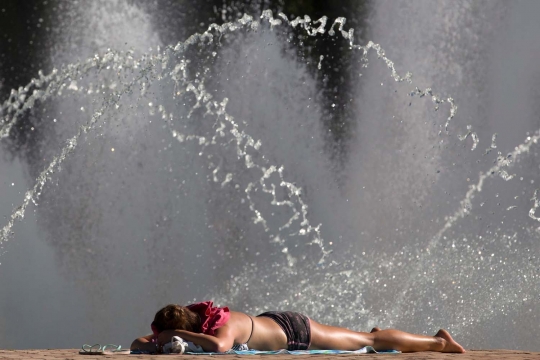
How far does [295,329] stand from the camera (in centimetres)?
646

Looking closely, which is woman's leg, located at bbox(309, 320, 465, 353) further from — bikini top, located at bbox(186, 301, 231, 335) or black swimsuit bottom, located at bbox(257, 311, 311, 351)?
bikini top, located at bbox(186, 301, 231, 335)

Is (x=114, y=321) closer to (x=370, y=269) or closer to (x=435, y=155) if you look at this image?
(x=370, y=269)

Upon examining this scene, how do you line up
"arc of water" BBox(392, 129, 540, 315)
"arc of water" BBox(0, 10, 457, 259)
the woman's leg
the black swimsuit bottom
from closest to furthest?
the black swimsuit bottom < the woman's leg < "arc of water" BBox(392, 129, 540, 315) < "arc of water" BBox(0, 10, 457, 259)

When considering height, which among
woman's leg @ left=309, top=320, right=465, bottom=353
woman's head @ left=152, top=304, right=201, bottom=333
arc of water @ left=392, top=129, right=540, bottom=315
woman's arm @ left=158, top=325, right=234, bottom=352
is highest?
arc of water @ left=392, top=129, right=540, bottom=315

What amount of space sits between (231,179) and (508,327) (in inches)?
146

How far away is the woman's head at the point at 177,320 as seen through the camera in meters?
6.00

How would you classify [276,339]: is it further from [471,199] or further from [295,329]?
[471,199]

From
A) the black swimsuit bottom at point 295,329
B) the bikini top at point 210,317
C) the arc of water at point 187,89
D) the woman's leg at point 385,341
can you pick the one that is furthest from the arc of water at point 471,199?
the bikini top at point 210,317

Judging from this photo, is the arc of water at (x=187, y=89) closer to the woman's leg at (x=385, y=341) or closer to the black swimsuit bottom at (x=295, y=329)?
the woman's leg at (x=385, y=341)

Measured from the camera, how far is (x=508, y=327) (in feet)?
33.5

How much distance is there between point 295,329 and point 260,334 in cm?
26

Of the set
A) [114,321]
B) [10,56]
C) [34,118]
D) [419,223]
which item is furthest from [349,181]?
[10,56]

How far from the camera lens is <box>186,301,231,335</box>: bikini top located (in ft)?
19.8

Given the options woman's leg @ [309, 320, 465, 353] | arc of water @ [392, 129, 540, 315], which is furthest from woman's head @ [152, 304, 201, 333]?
arc of water @ [392, 129, 540, 315]
